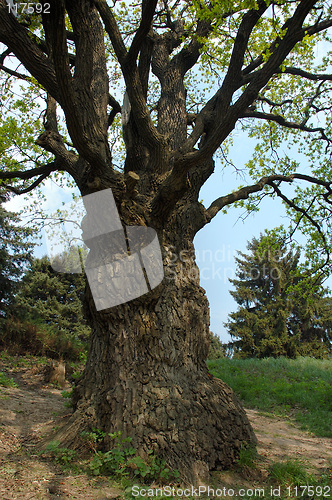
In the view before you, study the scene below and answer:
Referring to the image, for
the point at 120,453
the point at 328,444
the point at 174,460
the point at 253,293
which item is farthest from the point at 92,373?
the point at 253,293

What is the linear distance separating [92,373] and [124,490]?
4.95ft

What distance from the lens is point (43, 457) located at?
12.8ft

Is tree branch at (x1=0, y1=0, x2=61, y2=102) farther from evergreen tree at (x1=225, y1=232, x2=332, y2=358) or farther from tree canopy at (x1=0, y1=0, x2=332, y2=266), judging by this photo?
evergreen tree at (x1=225, y1=232, x2=332, y2=358)

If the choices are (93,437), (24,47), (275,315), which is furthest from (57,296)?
(24,47)

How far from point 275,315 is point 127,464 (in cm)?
1924

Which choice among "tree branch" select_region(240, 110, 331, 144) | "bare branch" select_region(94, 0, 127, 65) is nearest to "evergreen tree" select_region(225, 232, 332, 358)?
"tree branch" select_region(240, 110, 331, 144)

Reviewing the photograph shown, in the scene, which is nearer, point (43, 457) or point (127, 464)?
point (127, 464)

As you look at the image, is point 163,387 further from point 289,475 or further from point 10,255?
point 10,255

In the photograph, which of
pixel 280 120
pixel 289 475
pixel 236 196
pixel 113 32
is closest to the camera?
pixel 289 475

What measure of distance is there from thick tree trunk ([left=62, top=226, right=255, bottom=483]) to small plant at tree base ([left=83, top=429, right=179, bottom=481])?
10 centimetres

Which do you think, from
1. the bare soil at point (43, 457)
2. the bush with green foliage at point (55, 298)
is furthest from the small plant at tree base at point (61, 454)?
the bush with green foliage at point (55, 298)

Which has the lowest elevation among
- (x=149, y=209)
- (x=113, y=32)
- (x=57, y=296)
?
(x=149, y=209)

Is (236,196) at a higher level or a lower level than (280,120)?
lower

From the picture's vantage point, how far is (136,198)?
16.7 ft
